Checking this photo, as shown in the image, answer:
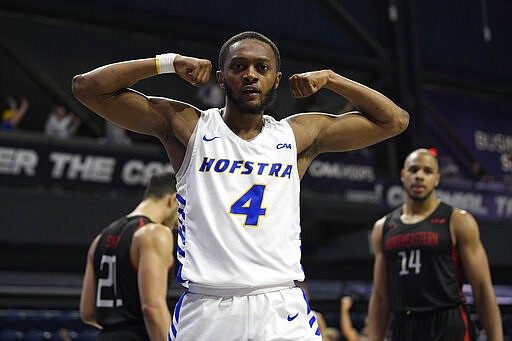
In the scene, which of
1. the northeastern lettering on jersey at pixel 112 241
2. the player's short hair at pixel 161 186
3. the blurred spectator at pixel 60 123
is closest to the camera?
the northeastern lettering on jersey at pixel 112 241

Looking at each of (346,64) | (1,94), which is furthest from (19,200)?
(346,64)

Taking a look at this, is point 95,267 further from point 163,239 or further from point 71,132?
point 71,132

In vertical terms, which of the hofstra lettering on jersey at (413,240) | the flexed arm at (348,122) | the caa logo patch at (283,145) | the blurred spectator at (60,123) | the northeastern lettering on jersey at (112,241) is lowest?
the hofstra lettering on jersey at (413,240)

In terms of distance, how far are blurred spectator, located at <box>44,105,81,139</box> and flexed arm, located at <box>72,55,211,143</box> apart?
9074mm

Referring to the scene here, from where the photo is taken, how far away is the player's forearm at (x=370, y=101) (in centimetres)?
321

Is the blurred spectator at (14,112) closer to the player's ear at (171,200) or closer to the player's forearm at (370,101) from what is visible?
the player's ear at (171,200)

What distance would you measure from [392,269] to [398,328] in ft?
1.26

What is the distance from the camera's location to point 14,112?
40.9 feet

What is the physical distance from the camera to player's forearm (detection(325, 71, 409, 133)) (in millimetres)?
3207

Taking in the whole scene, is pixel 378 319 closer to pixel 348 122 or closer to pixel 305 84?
pixel 348 122

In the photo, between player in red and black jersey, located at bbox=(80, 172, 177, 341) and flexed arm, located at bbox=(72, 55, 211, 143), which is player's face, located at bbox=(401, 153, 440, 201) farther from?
flexed arm, located at bbox=(72, 55, 211, 143)

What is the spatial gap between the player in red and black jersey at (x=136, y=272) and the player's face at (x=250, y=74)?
4.44 ft

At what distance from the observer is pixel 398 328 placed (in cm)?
479

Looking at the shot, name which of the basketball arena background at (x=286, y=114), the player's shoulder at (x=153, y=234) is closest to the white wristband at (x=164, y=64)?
the player's shoulder at (x=153, y=234)
